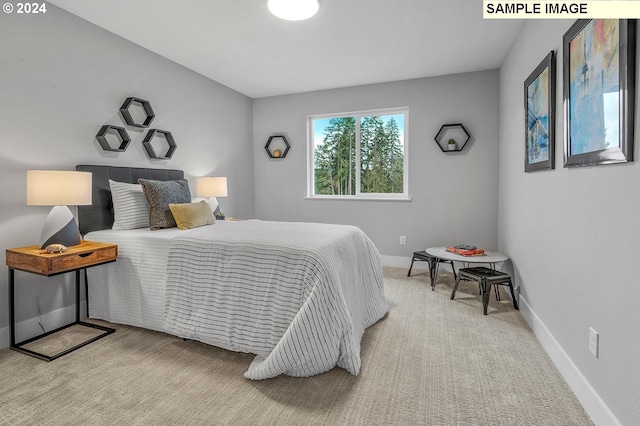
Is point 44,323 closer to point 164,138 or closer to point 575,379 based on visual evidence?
point 164,138

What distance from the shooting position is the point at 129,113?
10.5 ft

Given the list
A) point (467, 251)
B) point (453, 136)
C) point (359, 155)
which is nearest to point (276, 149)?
point (359, 155)

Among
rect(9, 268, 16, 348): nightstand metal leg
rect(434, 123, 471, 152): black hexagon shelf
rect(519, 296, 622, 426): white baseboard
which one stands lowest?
rect(519, 296, 622, 426): white baseboard

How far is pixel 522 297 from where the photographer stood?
9.46 feet

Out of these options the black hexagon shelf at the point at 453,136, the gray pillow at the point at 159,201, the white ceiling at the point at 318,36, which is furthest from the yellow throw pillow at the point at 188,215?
the black hexagon shelf at the point at 453,136

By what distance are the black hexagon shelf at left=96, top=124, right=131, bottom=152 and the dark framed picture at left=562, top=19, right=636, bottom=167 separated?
3425 mm

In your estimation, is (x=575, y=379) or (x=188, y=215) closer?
(x=575, y=379)

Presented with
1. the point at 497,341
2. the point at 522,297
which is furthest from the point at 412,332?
the point at 522,297

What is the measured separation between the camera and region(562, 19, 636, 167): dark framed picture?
1.31m

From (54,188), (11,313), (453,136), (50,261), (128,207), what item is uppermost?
(453,136)

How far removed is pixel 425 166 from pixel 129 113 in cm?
339

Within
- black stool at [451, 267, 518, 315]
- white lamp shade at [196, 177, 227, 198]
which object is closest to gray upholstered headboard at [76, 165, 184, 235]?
white lamp shade at [196, 177, 227, 198]

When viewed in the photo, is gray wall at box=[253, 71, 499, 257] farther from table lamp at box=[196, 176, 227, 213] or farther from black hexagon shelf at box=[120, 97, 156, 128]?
black hexagon shelf at box=[120, 97, 156, 128]

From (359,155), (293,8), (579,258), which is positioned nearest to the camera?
(579,258)
